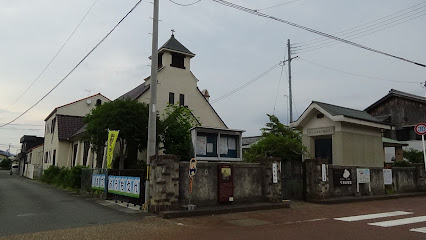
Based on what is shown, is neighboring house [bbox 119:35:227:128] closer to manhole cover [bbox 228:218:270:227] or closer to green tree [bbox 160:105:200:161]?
green tree [bbox 160:105:200:161]

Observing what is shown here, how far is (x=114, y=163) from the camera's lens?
23750mm

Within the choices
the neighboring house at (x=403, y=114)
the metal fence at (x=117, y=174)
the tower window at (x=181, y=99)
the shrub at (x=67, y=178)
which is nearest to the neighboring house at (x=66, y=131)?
the shrub at (x=67, y=178)

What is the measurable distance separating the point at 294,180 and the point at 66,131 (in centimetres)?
2674

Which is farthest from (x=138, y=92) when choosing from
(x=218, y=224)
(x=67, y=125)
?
(x=218, y=224)

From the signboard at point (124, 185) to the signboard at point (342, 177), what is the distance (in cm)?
967

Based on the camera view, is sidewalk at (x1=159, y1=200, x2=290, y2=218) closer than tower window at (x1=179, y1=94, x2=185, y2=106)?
Yes

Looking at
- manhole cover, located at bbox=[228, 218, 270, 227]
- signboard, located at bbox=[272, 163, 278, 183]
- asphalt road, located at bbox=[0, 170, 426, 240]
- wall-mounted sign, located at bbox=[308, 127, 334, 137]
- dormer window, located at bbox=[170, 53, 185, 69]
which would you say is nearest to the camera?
asphalt road, located at bbox=[0, 170, 426, 240]

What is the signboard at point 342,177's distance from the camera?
1591cm

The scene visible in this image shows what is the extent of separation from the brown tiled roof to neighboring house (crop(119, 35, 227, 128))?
384 inches

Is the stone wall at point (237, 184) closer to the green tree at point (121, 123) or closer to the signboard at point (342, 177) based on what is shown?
the signboard at point (342, 177)

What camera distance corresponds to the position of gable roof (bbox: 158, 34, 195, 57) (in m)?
27.8

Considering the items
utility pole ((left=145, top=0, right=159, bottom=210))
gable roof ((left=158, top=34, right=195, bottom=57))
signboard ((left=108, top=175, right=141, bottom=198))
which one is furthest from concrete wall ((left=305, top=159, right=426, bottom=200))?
gable roof ((left=158, top=34, right=195, bottom=57))

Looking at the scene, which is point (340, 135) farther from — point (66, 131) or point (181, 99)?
point (66, 131)

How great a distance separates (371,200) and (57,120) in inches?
1226
